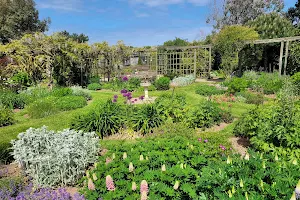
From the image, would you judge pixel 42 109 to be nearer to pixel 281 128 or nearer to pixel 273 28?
pixel 281 128

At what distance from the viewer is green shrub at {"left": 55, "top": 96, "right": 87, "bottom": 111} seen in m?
A: 7.65

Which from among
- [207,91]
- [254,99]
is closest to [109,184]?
[254,99]

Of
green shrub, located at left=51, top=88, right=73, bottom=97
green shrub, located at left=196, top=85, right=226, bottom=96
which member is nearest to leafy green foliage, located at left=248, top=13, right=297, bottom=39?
green shrub, located at left=196, top=85, right=226, bottom=96

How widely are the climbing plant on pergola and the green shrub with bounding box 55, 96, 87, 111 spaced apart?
964 centimetres

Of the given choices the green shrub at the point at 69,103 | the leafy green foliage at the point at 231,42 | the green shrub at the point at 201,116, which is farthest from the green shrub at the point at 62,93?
the leafy green foliage at the point at 231,42

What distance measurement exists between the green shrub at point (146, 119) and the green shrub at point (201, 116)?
28.4 inches

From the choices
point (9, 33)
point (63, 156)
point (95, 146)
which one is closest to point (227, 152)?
point (95, 146)

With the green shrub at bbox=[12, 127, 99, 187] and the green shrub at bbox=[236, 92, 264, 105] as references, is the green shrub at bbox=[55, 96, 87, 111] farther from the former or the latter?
the green shrub at bbox=[236, 92, 264, 105]

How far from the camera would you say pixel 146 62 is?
20.5 m

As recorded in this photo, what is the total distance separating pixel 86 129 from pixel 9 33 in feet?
71.6

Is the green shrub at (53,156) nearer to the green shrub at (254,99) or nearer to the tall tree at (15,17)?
the green shrub at (254,99)

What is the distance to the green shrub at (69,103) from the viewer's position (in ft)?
25.1

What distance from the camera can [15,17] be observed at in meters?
21.9

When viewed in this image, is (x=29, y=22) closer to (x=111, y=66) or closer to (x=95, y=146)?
(x=111, y=66)
